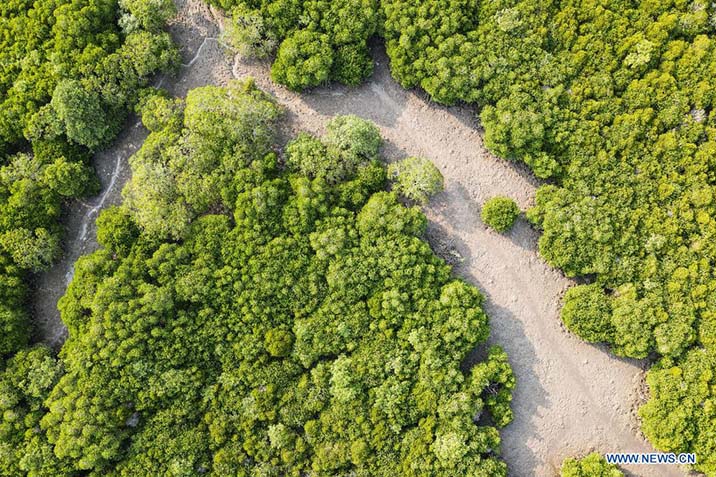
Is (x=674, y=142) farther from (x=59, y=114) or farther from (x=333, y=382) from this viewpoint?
(x=59, y=114)

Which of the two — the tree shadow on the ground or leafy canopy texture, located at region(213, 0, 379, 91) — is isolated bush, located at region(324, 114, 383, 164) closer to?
leafy canopy texture, located at region(213, 0, 379, 91)

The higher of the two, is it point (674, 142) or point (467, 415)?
point (674, 142)

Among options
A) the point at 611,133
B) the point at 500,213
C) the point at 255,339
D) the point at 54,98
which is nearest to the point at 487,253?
the point at 500,213

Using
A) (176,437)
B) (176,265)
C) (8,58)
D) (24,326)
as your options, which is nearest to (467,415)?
(176,437)

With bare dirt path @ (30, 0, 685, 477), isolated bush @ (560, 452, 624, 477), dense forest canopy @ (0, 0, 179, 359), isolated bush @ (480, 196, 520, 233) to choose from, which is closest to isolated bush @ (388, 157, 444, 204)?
bare dirt path @ (30, 0, 685, 477)

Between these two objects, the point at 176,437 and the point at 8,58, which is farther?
the point at 8,58

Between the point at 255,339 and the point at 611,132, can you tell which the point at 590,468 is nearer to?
the point at 611,132

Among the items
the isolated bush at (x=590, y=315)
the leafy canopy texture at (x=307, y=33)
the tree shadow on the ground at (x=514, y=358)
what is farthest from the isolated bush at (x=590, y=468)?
the leafy canopy texture at (x=307, y=33)
